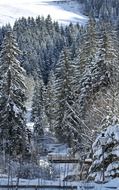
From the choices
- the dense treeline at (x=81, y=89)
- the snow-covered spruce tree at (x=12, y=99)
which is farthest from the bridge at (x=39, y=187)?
the snow-covered spruce tree at (x=12, y=99)

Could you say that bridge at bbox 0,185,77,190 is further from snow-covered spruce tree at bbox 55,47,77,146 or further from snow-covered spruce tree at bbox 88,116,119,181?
snow-covered spruce tree at bbox 55,47,77,146

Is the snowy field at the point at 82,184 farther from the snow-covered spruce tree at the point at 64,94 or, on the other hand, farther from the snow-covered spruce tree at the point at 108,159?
the snow-covered spruce tree at the point at 64,94

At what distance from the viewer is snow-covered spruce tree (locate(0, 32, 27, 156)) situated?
3334 cm

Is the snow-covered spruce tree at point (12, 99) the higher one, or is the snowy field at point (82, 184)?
the snow-covered spruce tree at point (12, 99)

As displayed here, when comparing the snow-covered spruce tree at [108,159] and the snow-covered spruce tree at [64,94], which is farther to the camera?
the snow-covered spruce tree at [64,94]

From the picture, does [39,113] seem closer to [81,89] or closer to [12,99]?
[81,89]

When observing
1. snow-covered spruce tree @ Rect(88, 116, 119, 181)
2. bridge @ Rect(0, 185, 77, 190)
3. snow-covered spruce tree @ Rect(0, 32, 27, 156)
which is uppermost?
snow-covered spruce tree @ Rect(0, 32, 27, 156)

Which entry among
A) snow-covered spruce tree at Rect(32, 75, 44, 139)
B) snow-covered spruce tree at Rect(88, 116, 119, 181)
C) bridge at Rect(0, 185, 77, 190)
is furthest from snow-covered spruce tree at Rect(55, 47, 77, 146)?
bridge at Rect(0, 185, 77, 190)

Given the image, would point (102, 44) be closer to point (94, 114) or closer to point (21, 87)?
point (21, 87)

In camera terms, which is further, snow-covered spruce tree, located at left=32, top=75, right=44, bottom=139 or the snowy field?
snow-covered spruce tree, located at left=32, top=75, right=44, bottom=139

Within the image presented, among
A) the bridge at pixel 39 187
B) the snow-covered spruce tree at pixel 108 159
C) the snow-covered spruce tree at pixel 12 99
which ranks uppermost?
the snow-covered spruce tree at pixel 12 99

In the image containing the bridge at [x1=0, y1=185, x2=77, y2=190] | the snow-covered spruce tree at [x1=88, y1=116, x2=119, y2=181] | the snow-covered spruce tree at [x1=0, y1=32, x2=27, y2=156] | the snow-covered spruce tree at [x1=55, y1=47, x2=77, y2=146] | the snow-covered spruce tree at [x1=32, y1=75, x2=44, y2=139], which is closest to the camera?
the bridge at [x1=0, y1=185, x2=77, y2=190]

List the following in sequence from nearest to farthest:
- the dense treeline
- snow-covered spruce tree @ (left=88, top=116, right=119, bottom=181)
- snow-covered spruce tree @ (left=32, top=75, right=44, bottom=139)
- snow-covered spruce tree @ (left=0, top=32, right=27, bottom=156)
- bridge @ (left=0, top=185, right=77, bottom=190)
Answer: bridge @ (left=0, top=185, right=77, bottom=190)
snow-covered spruce tree @ (left=88, top=116, right=119, bottom=181)
the dense treeline
snow-covered spruce tree @ (left=0, top=32, right=27, bottom=156)
snow-covered spruce tree @ (left=32, top=75, right=44, bottom=139)

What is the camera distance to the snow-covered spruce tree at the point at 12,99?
109 feet
